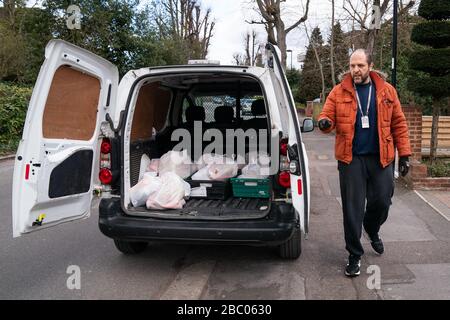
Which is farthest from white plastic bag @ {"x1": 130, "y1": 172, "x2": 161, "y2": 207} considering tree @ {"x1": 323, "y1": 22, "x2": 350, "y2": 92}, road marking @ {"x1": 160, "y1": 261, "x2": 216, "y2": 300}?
tree @ {"x1": 323, "y1": 22, "x2": 350, "y2": 92}

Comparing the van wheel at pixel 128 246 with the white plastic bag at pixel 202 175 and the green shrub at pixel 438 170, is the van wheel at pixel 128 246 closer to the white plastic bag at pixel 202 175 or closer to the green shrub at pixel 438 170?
the white plastic bag at pixel 202 175

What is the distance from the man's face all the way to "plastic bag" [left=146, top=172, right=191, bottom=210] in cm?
194

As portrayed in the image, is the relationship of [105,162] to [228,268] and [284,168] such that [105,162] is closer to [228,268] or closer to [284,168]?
[228,268]

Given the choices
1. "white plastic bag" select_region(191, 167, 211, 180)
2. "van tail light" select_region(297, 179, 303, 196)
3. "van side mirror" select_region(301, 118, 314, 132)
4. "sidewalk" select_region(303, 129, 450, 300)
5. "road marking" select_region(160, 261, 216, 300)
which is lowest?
"road marking" select_region(160, 261, 216, 300)

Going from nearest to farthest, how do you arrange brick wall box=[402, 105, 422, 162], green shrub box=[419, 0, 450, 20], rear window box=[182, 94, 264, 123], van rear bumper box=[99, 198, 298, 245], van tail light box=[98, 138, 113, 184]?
van rear bumper box=[99, 198, 298, 245], van tail light box=[98, 138, 113, 184], rear window box=[182, 94, 264, 123], green shrub box=[419, 0, 450, 20], brick wall box=[402, 105, 422, 162]

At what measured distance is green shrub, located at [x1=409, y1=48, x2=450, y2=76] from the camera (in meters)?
7.71

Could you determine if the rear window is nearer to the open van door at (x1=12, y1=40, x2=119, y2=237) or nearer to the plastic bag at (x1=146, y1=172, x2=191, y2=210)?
the plastic bag at (x1=146, y1=172, x2=191, y2=210)

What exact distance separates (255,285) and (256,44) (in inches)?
2252

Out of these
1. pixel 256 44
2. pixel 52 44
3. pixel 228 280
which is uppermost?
pixel 256 44

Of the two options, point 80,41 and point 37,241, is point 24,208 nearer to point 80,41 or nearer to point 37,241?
point 37,241

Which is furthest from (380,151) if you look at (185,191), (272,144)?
(185,191)

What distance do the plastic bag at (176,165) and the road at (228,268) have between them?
817 millimetres
